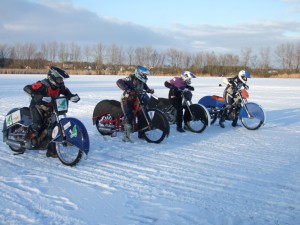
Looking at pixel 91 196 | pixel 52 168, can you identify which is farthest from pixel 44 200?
pixel 52 168

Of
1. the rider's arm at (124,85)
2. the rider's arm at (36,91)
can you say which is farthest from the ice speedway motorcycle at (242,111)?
the rider's arm at (36,91)

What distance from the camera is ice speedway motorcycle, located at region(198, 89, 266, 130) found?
930cm

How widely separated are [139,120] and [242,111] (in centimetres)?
359

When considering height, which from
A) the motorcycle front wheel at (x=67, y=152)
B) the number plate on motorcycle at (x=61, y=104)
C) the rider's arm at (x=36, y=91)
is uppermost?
the rider's arm at (x=36, y=91)

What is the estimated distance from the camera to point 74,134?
5305mm

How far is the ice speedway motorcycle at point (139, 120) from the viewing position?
7172 mm

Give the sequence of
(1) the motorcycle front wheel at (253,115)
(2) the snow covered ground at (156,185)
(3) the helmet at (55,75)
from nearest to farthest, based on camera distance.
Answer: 1. (2) the snow covered ground at (156,185)
2. (3) the helmet at (55,75)
3. (1) the motorcycle front wheel at (253,115)

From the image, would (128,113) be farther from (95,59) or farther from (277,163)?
(95,59)

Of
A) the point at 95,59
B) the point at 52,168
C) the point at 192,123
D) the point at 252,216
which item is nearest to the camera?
the point at 252,216

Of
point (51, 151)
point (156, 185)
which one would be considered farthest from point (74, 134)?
point (156, 185)

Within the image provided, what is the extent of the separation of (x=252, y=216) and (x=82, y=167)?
2784 millimetres

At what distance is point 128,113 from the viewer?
723 cm

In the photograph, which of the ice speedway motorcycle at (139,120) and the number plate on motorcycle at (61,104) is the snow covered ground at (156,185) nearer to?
the ice speedway motorcycle at (139,120)

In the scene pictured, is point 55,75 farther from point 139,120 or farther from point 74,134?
point 139,120
